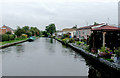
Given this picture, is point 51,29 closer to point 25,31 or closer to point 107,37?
point 25,31

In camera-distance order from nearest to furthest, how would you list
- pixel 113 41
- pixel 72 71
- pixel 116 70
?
1. pixel 116 70
2. pixel 72 71
3. pixel 113 41

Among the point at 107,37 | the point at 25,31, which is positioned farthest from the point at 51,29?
the point at 107,37

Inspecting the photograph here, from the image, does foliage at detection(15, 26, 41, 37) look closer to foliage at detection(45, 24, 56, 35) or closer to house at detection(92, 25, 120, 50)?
foliage at detection(45, 24, 56, 35)

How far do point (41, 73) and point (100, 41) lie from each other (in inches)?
324

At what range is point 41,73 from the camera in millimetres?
8828

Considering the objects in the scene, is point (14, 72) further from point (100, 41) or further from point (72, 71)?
point (100, 41)

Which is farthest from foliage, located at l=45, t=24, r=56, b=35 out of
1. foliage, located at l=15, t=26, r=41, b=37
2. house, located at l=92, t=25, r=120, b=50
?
house, located at l=92, t=25, r=120, b=50

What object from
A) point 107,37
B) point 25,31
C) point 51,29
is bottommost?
point 107,37

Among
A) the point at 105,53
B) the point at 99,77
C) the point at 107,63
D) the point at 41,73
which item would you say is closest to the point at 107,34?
the point at 105,53

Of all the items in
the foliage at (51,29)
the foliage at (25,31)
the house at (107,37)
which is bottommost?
the house at (107,37)

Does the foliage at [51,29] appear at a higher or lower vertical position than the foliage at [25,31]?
higher

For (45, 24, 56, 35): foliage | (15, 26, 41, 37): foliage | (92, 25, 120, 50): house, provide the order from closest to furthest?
(92, 25, 120, 50): house < (15, 26, 41, 37): foliage < (45, 24, 56, 35): foliage

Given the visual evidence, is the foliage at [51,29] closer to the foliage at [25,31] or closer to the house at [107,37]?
the foliage at [25,31]

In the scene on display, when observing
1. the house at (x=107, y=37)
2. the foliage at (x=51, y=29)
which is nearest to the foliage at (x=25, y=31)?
the foliage at (x=51, y=29)
